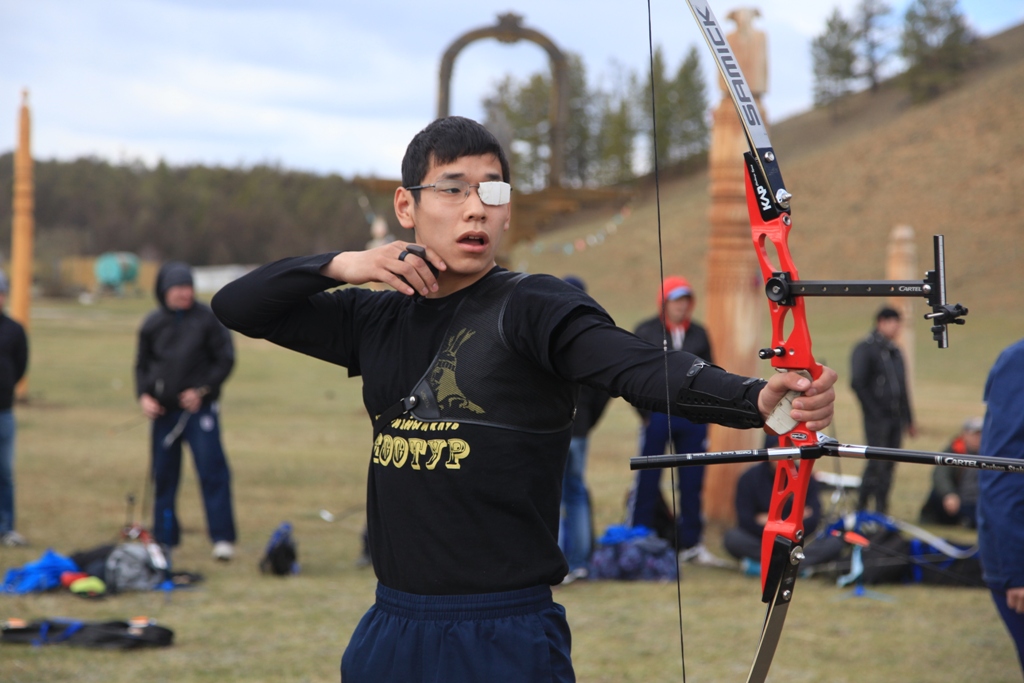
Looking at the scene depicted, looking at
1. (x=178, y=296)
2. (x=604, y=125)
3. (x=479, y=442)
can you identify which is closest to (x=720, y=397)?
(x=479, y=442)

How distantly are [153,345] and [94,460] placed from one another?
16.5 feet

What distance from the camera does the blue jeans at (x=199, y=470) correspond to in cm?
793

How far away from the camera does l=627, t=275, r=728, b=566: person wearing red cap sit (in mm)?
8039

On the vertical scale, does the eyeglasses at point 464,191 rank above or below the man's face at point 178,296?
below

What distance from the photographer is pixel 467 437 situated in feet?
7.36

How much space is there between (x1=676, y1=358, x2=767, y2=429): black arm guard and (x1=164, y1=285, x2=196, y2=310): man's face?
6.57 m

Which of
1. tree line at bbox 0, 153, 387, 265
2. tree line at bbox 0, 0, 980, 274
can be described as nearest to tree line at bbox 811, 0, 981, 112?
tree line at bbox 0, 0, 980, 274

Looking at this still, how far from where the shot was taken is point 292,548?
24.7ft

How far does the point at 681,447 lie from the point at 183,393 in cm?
377

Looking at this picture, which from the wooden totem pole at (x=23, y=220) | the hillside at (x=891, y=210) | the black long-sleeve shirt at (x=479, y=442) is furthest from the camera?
the hillside at (x=891, y=210)

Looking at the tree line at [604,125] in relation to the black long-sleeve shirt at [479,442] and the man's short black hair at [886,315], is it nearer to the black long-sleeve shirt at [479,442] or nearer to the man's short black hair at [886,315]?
the man's short black hair at [886,315]

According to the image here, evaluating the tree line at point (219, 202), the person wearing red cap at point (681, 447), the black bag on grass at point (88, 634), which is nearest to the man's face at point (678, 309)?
the person wearing red cap at point (681, 447)

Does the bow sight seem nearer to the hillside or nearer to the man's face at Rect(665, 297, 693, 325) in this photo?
the man's face at Rect(665, 297, 693, 325)

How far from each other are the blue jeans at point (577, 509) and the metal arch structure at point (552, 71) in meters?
5.95
